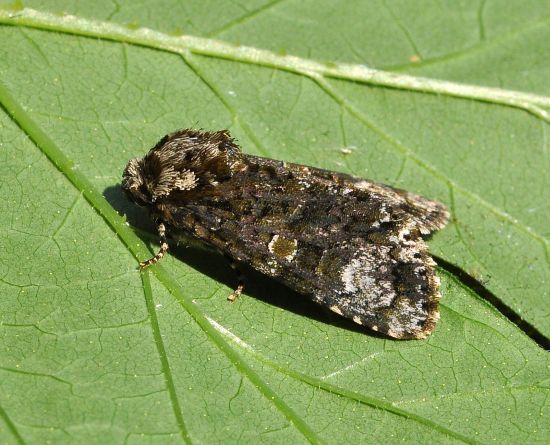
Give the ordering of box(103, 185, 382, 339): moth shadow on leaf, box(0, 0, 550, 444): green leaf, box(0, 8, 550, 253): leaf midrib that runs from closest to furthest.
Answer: box(0, 0, 550, 444): green leaf < box(103, 185, 382, 339): moth shadow on leaf < box(0, 8, 550, 253): leaf midrib

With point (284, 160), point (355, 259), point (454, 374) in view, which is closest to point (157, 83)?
point (284, 160)

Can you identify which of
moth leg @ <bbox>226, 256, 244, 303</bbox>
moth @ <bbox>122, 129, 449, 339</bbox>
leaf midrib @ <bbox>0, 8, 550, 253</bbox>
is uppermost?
leaf midrib @ <bbox>0, 8, 550, 253</bbox>

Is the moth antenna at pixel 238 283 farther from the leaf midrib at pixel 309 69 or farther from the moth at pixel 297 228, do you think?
the leaf midrib at pixel 309 69

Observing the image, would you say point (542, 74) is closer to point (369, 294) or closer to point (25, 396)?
point (369, 294)

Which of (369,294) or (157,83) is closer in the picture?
(369,294)

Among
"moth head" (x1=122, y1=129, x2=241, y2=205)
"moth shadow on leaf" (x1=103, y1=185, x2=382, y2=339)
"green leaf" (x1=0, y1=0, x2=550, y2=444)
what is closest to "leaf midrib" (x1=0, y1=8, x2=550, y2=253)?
"green leaf" (x1=0, y1=0, x2=550, y2=444)

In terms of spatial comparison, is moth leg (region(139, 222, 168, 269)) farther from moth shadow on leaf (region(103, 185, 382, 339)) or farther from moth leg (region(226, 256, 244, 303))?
moth leg (region(226, 256, 244, 303))
